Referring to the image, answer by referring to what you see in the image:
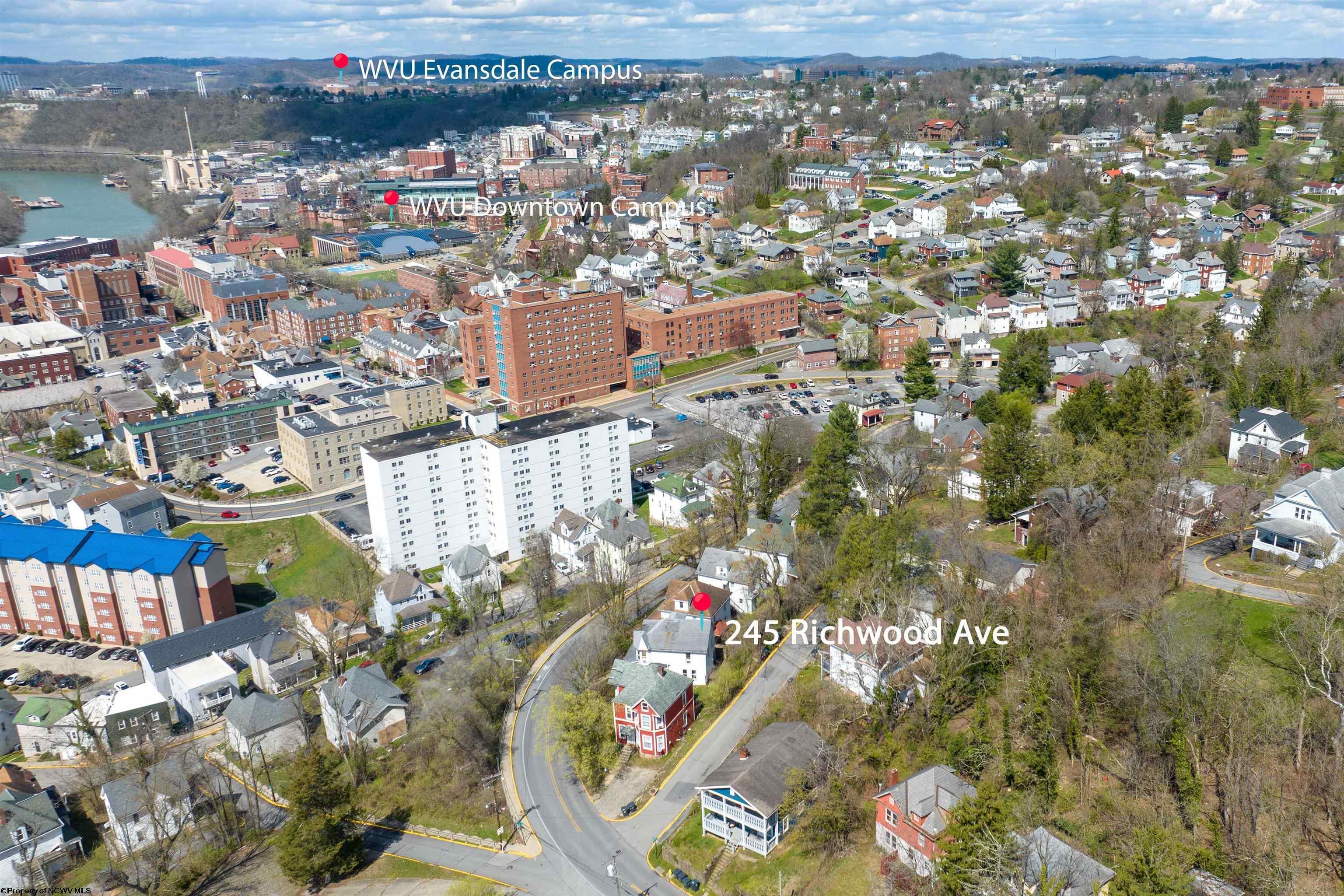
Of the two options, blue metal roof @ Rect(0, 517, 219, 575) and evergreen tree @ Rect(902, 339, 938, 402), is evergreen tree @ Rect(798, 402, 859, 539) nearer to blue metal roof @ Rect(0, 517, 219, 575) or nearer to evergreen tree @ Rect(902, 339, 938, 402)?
evergreen tree @ Rect(902, 339, 938, 402)

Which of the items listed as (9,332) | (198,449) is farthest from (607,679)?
(9,332)

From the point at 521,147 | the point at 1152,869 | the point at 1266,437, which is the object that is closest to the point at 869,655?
the point at 1152,869

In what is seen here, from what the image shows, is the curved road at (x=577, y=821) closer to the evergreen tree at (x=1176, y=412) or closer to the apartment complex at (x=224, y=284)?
the evergreen tree at (x=1176, y=412)

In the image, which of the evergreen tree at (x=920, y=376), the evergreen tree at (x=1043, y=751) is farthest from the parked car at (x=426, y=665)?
the evergreen tree at (x=920, y=376)

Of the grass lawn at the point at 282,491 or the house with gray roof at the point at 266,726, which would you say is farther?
the grass lawn at the point at 282,491

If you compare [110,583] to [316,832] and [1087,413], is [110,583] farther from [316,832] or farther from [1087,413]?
[1087,413]

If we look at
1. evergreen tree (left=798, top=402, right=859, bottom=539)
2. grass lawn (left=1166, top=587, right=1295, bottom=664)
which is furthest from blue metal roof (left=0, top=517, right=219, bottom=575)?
grass lawn (left=1166, top=587, right=1295, bottom=664)

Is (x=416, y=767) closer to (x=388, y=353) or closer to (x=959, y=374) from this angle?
(x=959, y=374)
